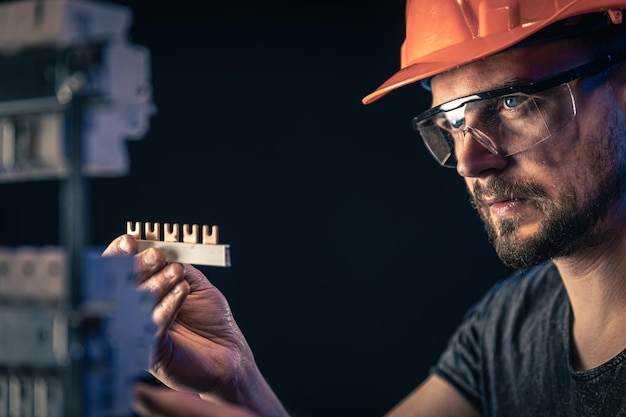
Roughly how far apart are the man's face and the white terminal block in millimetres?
761

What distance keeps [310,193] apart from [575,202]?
55.4 inches

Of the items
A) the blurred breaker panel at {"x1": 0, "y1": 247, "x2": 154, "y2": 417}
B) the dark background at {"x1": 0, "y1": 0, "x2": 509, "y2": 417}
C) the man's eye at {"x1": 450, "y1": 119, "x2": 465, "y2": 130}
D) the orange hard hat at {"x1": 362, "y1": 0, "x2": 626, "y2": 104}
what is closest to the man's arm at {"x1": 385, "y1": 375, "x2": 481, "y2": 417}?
the dark background at {"x1": 0, "y1": 0, "x2": 509, "y2": 417}

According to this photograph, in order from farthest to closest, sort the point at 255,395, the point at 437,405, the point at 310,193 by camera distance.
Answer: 1. the point at 310,193
2. the point at 437,405
3. the point at 255,395

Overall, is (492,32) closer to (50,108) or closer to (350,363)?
(50,108)

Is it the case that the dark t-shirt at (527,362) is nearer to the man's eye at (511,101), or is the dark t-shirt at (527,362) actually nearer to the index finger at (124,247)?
the man's eye at (511,101)

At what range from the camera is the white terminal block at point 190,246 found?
1291mm

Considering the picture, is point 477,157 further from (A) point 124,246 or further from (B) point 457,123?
(A) point 124,246

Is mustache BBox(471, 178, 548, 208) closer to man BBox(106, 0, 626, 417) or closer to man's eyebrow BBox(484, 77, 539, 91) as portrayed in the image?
man BBox(106, 0, 626, 417)

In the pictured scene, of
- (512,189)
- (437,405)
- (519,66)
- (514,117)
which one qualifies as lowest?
(437,405)

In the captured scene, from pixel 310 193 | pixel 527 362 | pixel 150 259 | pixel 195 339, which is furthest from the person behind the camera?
pixel 310 193

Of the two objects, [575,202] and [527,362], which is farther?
[527,362]

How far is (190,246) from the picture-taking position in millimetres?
1330

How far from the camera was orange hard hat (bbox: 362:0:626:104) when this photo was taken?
1.65m

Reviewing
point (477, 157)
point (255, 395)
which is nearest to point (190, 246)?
point (255, 395)
